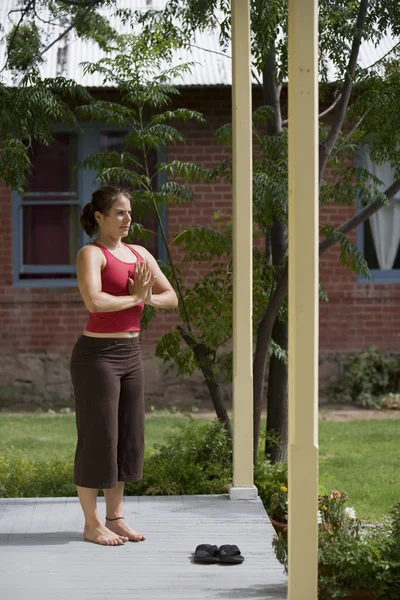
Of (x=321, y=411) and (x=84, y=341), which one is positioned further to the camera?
(x=321, y=411)

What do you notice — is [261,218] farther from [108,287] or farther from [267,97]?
[108,287]

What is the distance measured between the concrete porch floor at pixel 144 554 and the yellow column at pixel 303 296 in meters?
0.67

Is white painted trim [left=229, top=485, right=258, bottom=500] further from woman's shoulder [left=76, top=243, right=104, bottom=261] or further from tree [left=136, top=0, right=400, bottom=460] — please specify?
woman's shoulder [left=76, top=243, right=104, bottom=261]

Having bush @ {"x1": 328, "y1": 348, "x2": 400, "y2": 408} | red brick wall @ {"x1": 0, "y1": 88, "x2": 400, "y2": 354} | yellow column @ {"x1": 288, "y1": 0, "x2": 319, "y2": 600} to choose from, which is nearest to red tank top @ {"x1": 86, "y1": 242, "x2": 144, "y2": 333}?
yellow column @ {"x1": 288, "y1": 0, "x2": 319, "y2": 600}

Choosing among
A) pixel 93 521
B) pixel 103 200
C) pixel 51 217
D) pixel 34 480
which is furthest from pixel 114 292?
pixel 51 217

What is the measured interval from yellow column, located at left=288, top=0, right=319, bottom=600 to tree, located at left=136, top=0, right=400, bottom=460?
3.86 meters

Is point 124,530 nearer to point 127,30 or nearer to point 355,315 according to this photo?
point 355,315

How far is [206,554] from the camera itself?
565 centimetres

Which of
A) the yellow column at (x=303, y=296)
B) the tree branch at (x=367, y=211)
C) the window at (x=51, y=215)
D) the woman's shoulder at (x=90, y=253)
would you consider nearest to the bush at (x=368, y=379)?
the window at (x=51, y=215)

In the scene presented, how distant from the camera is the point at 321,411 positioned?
13164 mm

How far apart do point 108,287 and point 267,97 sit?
4.03 m

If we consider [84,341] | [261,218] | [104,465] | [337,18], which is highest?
[337,18]

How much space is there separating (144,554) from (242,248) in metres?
2.14

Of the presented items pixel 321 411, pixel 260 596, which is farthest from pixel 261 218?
pixel 321 411
